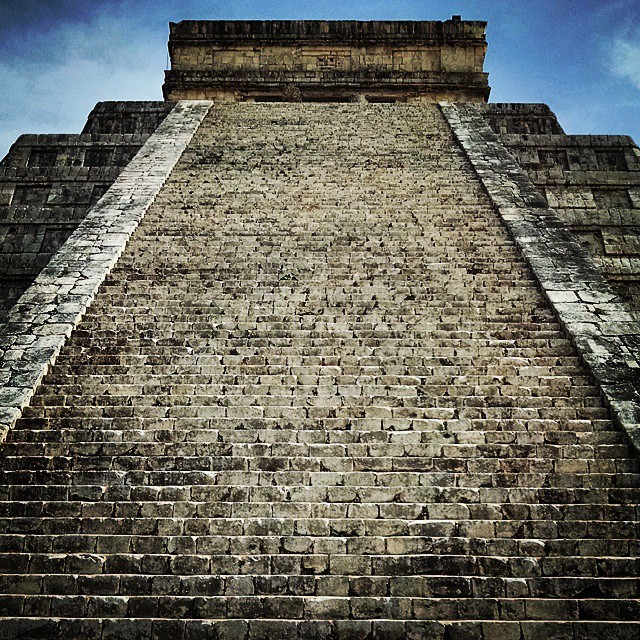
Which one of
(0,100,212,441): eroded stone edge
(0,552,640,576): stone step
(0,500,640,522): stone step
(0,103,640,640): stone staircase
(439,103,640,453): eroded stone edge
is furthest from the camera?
(0,100,212,441): eroded stone edge

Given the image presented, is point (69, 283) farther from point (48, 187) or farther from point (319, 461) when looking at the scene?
point (48, 187)

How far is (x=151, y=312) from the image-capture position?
20.3 ft

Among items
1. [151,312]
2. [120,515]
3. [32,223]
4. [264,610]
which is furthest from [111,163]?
[264,610]

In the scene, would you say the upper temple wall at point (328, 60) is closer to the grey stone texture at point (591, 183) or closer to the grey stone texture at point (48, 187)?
the grey stone texture at point (591, 183)

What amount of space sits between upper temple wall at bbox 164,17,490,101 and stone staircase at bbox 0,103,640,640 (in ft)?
27.5

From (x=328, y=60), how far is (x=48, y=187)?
8.38 metres

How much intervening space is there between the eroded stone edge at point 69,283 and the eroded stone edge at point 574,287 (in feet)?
16.5

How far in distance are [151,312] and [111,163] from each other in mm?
5280

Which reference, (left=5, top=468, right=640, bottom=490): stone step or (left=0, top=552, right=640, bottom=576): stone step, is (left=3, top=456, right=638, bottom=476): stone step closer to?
(left=5, top=468, right=640, bottom=490): stone step

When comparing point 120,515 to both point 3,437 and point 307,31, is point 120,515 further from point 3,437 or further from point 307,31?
point 307,31

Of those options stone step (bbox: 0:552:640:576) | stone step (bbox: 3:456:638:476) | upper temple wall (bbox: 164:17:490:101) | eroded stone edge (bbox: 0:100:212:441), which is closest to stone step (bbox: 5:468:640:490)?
stone step (bbox: 3:456:638:476)

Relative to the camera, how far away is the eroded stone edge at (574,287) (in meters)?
5.07

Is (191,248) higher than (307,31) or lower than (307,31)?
lower

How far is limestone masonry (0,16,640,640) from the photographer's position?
12.2 ft
